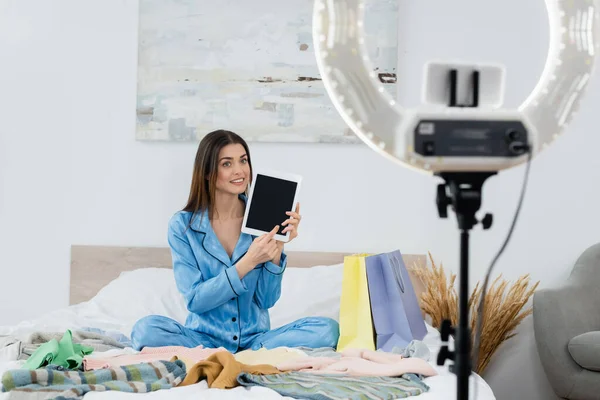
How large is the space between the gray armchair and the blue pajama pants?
2.60 feet

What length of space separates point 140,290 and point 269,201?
0.79 meters

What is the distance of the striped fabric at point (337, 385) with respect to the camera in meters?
1.47

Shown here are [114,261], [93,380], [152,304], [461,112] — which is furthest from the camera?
[114,261]

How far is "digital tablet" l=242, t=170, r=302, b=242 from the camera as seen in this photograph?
2146 mm

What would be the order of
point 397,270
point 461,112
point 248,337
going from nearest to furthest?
point 461,112
point 248,337
point 397,270

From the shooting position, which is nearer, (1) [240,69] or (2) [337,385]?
(2) [337,385]

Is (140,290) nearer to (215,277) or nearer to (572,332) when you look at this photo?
(215,277)

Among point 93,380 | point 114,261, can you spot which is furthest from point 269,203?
point 114,261

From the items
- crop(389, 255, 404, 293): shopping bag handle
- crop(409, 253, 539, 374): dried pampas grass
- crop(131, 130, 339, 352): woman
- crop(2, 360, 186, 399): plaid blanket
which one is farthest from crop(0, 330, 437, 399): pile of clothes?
crop(409, 253, 539, 374): dried pampas grass

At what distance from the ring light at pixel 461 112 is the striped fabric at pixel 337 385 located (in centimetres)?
68

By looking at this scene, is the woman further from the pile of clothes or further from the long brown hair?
the pile of clothes

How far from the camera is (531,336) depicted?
115 inches

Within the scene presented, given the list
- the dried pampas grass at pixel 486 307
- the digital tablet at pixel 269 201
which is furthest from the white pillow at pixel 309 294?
the digital tablet at pixel 269 201

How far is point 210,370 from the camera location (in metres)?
1.57
